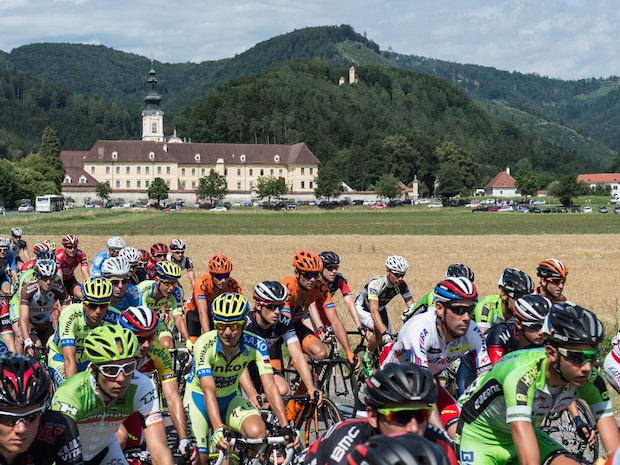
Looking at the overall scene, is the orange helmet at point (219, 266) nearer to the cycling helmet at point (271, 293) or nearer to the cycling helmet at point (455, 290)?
the cycling helmet at point (271, 293)

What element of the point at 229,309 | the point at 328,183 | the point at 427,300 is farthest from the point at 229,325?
the point at 328,183

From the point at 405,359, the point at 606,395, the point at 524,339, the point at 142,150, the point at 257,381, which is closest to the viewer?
the point at 606,395

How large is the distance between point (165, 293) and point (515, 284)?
195 inches

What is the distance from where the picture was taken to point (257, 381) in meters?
8.33

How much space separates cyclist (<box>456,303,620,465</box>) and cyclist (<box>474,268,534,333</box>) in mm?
2904

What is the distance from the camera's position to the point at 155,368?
24.1 feet

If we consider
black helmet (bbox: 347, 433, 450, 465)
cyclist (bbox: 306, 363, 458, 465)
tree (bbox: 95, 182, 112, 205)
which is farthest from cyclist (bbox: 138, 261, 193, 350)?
tree (bbox: 95, 182, 112, 205)

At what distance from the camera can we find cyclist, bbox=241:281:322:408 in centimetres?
782

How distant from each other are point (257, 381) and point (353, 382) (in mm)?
1580

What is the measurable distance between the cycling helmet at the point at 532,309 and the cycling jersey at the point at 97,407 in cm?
313

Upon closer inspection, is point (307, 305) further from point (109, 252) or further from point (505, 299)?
point (109, 252)

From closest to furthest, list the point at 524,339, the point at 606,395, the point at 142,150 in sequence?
the point at 606,395 → the point at 524,339 → the point at 142,150

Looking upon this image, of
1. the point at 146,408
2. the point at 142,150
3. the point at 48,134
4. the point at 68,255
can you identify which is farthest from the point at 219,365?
the point at 142,150

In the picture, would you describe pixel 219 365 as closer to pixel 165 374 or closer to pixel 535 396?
pixel 165 374
